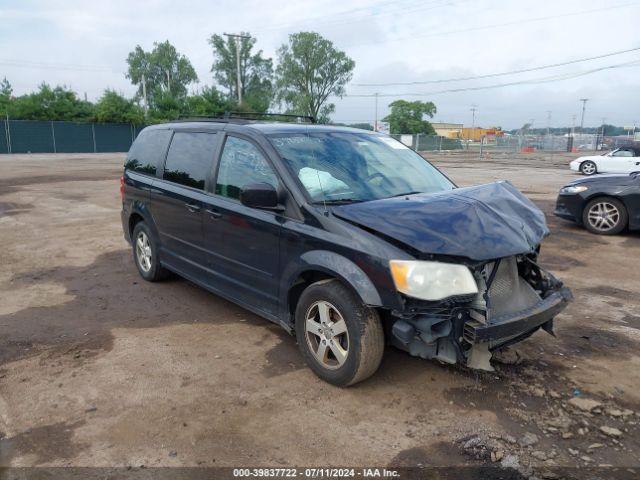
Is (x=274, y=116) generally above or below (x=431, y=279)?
above

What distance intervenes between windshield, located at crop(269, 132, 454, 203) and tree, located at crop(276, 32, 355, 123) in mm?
67007

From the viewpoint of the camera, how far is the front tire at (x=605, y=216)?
8.40 m

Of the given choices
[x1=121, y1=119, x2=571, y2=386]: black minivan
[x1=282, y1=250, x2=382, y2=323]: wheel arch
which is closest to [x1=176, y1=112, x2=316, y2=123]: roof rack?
[x1=121, y1=119, x2=571, y2=386]: black minivan

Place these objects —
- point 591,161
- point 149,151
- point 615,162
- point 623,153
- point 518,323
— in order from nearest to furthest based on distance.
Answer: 1. point 518,323
2. point 149,151
3. point 615,162
4. point 623,153
5. point 591,161

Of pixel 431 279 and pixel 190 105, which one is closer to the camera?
pixel 431 279

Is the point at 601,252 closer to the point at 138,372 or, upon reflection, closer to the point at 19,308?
the point at 138,372

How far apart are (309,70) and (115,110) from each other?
34763mm

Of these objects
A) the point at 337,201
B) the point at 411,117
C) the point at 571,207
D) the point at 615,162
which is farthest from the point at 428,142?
the point at 337,201

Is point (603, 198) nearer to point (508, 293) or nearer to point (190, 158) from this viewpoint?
point (508, 293)

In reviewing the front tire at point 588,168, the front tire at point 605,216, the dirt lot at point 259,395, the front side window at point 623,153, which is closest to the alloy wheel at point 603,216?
the front tire at point 605,216

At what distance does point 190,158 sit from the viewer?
15.9 ft

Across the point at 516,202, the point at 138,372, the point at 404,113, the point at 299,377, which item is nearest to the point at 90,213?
the point at 138,372

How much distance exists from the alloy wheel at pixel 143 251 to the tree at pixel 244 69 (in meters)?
69.3

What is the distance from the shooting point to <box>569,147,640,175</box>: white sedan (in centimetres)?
2044
